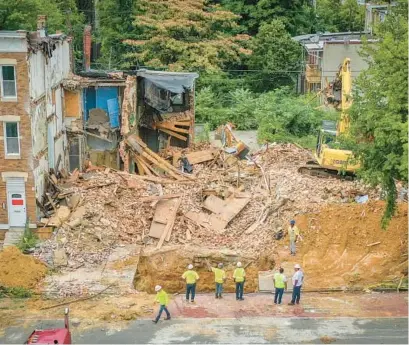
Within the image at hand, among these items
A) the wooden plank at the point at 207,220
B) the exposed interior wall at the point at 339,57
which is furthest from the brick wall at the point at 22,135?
the exposed interior wall at the point at 339,57

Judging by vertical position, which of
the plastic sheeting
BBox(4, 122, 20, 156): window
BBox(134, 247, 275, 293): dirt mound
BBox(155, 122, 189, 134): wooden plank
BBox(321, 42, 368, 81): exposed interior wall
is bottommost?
BBox(134, 247, 275, 293): dirt mound

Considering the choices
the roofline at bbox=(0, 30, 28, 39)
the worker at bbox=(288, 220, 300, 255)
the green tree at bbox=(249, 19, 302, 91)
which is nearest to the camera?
the worker at bbox=(288, 220, 300, 255)

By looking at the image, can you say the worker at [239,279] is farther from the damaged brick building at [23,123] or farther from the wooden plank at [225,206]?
the damaged brick building at [23,123]

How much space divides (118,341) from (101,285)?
15.1 ft

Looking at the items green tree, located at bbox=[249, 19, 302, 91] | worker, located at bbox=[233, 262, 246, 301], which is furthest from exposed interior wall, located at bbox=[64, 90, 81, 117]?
green tree, located at bbox=[249, 19, 302, 91]

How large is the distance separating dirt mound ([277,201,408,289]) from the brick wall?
11.1m

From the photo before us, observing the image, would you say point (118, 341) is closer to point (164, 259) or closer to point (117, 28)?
point (164, 259)

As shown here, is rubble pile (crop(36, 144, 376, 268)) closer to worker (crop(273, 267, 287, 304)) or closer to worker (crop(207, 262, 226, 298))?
worker (crop(207, 262, 226, 298))

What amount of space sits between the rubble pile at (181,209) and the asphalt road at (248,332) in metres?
5.96

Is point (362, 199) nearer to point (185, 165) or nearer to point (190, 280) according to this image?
point (185, 165)

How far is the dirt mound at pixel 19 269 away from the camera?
82.4 feet

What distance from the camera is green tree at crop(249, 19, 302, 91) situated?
5625 cm

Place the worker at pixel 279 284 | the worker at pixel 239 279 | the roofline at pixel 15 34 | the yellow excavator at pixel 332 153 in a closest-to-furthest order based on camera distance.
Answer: the worker at pixel 279 284, the worker at pixel 239 279, the roofline at pixel 15 34, the yellow excavator at pixel 332 153

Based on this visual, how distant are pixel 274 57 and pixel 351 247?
31.1 m
